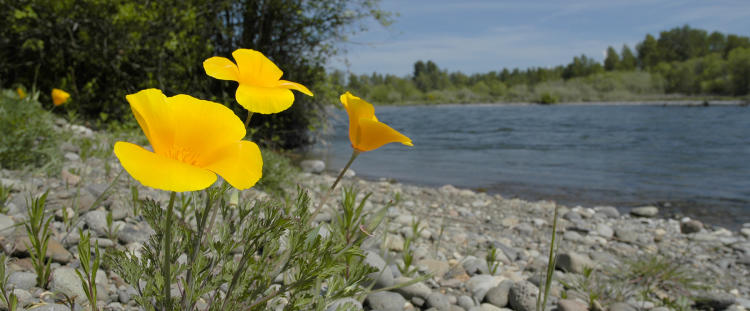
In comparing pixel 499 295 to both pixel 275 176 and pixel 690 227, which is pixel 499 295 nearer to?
pixel 275 176

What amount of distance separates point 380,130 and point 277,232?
12.6 inches

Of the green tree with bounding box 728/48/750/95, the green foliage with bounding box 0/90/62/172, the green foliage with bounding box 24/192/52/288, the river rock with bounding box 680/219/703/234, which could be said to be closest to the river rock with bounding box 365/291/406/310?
the green foliage with bounding box 24/192/52/288

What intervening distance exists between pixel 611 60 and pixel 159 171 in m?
82.2

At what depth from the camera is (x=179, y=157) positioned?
864 mm

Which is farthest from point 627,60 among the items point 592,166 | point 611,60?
point 592,166

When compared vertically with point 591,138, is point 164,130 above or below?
above

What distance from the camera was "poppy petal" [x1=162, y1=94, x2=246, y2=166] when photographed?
88 cm

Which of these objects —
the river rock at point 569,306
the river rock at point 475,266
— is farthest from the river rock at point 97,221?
the river rock at point 569,306

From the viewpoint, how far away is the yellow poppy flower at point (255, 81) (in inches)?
36.1

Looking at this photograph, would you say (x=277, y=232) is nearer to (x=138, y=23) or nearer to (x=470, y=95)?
(x=138, y=23)

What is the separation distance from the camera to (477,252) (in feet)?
10.8

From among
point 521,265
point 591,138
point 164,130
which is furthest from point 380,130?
point 591,138

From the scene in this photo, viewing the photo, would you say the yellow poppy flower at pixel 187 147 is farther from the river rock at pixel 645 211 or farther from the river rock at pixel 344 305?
the river rock at pixel 645 211

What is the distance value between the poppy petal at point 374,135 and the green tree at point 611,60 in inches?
3182
